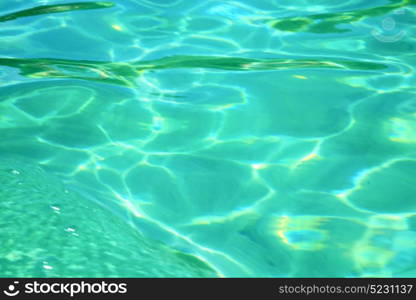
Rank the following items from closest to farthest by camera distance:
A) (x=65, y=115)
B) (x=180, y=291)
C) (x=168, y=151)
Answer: (x=180, y=291), (x=168, y=151), (x=65, y=115)

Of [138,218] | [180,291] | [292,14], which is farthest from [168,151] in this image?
[292,14]

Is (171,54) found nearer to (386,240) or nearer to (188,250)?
(188,250)

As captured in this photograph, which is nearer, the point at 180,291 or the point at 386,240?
the point at 180,291

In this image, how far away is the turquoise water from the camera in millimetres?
2500

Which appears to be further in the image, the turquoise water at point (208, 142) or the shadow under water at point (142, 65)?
the shadow under water at point (142, 65)

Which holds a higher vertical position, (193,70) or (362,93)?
(193,70)

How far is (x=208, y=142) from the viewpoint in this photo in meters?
3.21

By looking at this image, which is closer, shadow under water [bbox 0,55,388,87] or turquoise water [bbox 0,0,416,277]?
turquoise water [bbox 0,0,416,277]

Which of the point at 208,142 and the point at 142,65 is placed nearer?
the point at 208,142

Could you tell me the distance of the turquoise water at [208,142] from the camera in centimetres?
250

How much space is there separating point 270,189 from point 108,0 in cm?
282

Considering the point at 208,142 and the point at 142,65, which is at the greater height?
the point at 142,65

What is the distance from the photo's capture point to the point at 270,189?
288 centimetres

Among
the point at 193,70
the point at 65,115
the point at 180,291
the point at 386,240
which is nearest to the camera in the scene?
the point at 180,291
